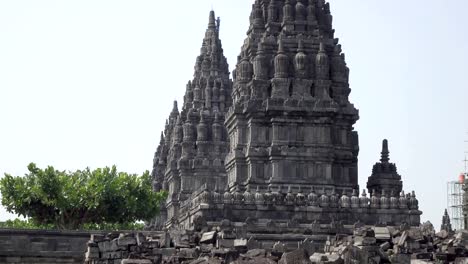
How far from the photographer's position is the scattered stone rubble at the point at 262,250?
3606cm

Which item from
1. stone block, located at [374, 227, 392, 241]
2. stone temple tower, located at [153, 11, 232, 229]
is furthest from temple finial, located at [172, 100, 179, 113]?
stone block, located at [374, 227, 392, 241]

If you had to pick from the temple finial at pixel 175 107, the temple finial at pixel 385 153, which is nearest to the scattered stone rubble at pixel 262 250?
the temple finial at pixel 385 153

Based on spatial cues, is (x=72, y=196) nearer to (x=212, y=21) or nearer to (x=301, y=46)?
(x=301, y=46)

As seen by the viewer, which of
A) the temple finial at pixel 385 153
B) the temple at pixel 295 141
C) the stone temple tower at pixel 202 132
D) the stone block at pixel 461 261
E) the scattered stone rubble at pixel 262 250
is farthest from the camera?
the stone temple tower at pixel 202 132

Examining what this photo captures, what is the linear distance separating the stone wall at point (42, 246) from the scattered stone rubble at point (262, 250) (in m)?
4.66

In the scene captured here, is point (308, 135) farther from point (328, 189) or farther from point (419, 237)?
point (419, 237)

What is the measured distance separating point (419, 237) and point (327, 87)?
34.8 m

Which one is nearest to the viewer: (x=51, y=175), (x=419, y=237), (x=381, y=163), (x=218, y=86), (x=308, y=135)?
(x=419, y=237)

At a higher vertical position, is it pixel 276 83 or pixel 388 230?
pixel 276 83

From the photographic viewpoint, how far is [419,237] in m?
41.9

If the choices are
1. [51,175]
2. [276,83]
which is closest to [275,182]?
[276,83]

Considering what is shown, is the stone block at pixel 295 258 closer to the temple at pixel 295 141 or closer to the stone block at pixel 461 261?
the stone block at pixel 461 261

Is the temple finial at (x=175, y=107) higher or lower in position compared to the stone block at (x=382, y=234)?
higher

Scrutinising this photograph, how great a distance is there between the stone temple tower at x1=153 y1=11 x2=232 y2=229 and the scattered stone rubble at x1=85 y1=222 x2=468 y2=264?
49.6 metres
